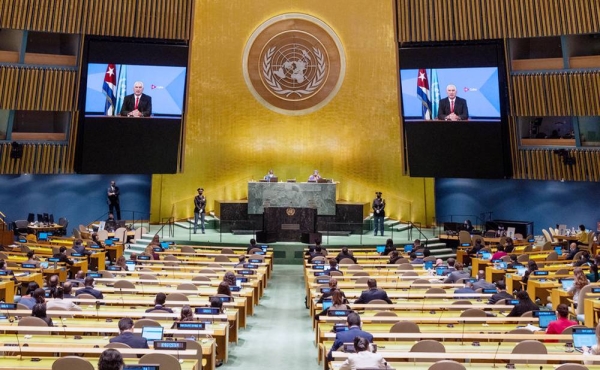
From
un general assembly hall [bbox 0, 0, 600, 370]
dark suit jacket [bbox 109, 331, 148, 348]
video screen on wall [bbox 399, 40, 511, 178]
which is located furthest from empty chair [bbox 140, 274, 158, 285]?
video screen on wall [bbox 399, 40, 511, 178]

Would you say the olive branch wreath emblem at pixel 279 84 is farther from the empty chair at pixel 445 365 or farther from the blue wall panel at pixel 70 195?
the empty chair at pixel 445 365

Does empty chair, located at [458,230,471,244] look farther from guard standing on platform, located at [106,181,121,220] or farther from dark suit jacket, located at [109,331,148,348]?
dark suit jacket, located at [109,331,148,348]

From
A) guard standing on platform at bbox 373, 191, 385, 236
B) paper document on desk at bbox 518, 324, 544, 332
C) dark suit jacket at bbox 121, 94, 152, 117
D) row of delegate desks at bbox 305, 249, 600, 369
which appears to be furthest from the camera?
guard standing on platform at bbox 373, 191, 385, 236

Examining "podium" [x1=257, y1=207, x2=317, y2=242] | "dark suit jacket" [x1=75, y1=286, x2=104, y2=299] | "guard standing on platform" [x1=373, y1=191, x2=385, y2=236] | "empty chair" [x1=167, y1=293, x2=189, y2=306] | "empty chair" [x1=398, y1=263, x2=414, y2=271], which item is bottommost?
"empty chair" [x1=167, y1=293, x2=189, y2=306]

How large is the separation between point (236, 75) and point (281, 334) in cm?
1612

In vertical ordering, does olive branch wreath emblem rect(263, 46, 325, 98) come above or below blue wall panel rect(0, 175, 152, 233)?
above

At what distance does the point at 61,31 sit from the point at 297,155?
30.9 feet

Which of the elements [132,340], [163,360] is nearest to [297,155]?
[132,340]

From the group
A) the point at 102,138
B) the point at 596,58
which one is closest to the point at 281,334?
the point at 102,138

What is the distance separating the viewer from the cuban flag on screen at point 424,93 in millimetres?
23719

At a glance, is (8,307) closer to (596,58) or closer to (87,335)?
(87,335)

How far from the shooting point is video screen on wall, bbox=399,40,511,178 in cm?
2325

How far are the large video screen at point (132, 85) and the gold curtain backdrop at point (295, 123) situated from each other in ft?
8.71

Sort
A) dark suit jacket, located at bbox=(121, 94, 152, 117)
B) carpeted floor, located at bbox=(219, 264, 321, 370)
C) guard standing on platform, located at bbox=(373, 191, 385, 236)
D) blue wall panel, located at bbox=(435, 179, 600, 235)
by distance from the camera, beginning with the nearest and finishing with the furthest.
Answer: carpeted floor, located at bbox=(219, 264, 321, 370), dark suit jacket, located at bbox=(121, 94, 152, 117), guard standing on platform, located at bbox=(373, 191, 385, 236), blue wall panel, located at bbox=(435, 179, 600, 235)
